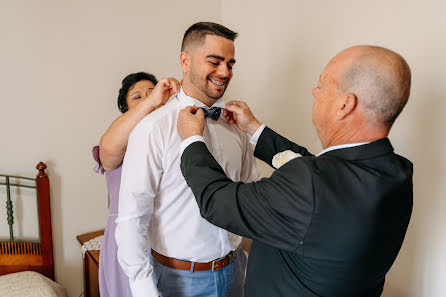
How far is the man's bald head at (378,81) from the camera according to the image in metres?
0.83

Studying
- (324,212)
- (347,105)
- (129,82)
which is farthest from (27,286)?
(347,105)

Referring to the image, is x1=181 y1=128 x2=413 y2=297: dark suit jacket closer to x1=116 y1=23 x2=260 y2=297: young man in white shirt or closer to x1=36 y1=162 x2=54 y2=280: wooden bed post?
x1=116 y1=23 x2=260 y2=297: young man in white shirt

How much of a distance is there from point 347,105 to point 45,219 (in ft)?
6.56

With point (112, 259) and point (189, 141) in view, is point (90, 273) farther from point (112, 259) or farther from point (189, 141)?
point (189, 141)

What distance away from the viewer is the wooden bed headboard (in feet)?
6.76

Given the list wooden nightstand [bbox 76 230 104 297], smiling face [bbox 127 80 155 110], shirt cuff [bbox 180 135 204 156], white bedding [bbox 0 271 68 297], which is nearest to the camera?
shirt cuff [bbox 180 135 204 156]

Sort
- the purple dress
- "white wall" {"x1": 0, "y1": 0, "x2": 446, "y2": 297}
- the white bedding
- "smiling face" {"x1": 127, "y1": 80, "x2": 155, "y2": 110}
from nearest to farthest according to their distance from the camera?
1. "white wall" {"x1": 0, "y1": 0, "x2": 446, "y2": 297}
2. the purple dress
3. "smiling face" {"x1": 127, "y1": 80, "x2": 155, "y2": 110}
4. the white bedding

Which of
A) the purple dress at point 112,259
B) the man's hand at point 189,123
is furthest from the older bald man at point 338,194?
the purple dress at point 112,259

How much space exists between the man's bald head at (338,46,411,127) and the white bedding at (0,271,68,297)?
1.89 metres

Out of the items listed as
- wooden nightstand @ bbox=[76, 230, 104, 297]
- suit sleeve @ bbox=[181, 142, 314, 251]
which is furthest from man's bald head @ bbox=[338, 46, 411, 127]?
wooden nightstand @ bbox=[76, 230, 104, 297]

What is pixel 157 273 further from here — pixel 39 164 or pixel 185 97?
pixel 39 164

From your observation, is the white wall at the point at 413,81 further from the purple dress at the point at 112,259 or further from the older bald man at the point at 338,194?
the purple dress at the point at 112,259

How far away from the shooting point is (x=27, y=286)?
1.90 meters

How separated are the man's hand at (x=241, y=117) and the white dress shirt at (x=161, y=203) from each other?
0.06m
